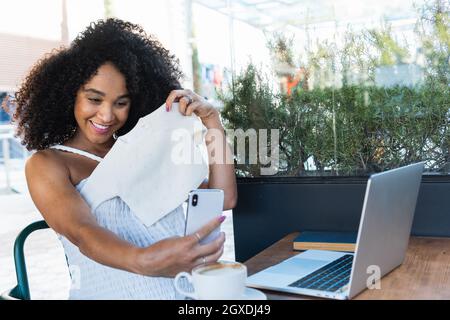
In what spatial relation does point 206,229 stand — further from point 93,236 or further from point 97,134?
point 97,134

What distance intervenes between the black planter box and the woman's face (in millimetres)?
593

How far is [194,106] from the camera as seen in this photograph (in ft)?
4.82

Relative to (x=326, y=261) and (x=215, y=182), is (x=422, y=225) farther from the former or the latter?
(x=215, y=182)

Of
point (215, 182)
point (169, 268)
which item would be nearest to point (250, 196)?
point (215, 182)

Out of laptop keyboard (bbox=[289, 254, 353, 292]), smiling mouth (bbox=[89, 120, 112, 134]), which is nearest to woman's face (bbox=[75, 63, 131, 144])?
smiling mouth (bbox=[89, 120, 112, 134])

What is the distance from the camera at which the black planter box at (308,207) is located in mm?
1604

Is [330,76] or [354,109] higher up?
[330,76]

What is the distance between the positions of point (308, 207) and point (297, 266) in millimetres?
567

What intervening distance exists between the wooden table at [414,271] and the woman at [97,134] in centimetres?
23

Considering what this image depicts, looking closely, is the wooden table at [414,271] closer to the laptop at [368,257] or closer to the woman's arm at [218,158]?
the laptop at [368,257]

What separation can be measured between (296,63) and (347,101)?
9.6 inches

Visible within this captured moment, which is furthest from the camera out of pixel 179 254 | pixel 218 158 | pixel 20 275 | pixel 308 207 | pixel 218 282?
pixel 308 207

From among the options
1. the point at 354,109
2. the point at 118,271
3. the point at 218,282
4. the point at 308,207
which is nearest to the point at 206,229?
the point at 218,282

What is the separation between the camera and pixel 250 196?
1.88 m
